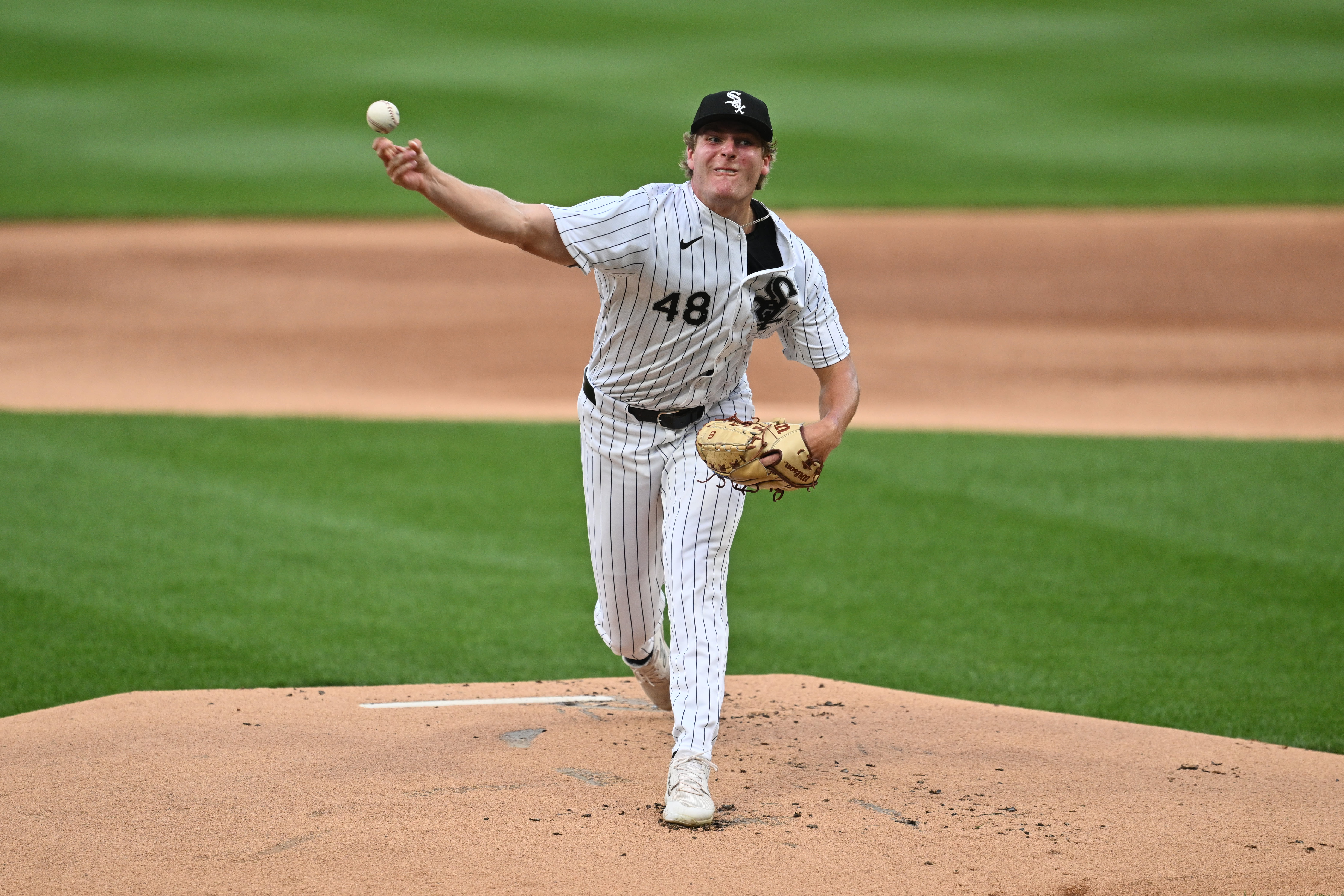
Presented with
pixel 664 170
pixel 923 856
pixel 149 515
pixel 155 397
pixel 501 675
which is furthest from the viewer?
pixel 664 170

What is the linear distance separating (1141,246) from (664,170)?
5591mm

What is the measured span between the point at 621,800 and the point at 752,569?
340cm

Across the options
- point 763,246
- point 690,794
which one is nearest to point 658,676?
point 690,794

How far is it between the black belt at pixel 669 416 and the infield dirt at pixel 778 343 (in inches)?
262

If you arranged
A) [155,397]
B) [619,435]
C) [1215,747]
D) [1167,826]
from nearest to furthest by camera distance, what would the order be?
[1167,826]
[619,435]
[1215,747]
[155,397]

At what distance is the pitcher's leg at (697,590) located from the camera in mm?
4020

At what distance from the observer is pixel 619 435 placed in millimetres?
4285

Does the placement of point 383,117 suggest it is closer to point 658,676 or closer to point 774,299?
point 774,299

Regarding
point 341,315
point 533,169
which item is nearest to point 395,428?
point 341,315

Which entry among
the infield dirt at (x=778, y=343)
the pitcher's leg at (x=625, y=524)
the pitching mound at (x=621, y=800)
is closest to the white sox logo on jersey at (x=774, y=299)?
the pitcher's leg at (x=625, y=524)

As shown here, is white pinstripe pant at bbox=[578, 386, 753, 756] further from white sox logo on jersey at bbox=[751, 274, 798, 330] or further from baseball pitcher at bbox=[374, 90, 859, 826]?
white sox logo on jersey at bbox=[751, 274, 798, 330]

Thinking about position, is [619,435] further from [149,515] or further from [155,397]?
[155,397]

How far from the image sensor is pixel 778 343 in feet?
46.3

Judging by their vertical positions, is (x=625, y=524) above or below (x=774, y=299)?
below
